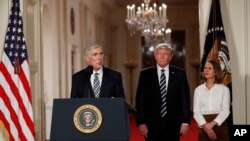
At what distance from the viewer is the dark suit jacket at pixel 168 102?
4891 mm

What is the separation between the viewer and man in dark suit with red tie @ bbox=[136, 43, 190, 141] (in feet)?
16.0

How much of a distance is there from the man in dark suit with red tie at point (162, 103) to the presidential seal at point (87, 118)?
121 centimetres

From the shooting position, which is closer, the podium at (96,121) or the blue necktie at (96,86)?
the podium at (96,121)

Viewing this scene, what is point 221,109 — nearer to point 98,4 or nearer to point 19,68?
point 19,68

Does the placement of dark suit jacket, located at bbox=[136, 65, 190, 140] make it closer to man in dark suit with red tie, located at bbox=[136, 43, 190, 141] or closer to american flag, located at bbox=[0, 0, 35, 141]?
man in dark suit with red tie, located at bbox=[136, 43, 190, 141]

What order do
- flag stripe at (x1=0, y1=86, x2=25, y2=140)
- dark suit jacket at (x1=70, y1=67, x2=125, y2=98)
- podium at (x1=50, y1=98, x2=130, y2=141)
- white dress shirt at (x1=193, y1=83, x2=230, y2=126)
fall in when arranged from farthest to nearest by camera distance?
flag stripe at (x1=0, y1=86, x2=25, y2=140), white dress shirt at (x1=193, y1=83, x2=230, y2=126), dark suit jacket at (x1=70, y1=67, x2=125, y2=98), podium at (x1=50, y1=98, x2=130, y2=141)

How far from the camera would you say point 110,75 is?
14.6 feet

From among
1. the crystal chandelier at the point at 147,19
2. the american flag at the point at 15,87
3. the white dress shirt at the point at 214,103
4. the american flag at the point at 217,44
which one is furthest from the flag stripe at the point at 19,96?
the crystal chandelier at the point at 147,19

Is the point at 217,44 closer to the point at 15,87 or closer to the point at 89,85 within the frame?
the point at 89,85

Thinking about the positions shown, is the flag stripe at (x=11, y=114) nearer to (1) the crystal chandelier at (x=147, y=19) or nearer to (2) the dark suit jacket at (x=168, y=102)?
(2) the dark suit jacket at (x=168, y=102)

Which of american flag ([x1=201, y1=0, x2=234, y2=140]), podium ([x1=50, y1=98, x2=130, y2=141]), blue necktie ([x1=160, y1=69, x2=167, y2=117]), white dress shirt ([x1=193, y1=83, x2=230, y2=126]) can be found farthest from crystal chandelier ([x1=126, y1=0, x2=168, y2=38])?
podium ([x1=50, y1=98, x2=130, y2=141])

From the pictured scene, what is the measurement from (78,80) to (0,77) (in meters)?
1.46

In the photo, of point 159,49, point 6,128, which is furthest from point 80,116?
point 6,128

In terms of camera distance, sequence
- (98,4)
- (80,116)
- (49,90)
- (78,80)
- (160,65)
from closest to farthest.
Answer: (80,116), (78,80), (160,65), (49,90), (98,4)
